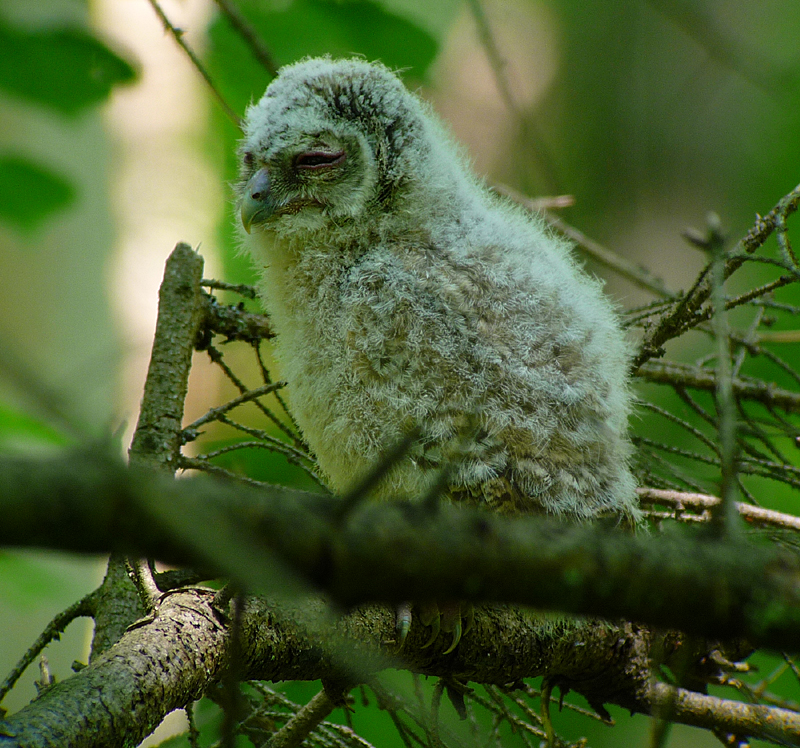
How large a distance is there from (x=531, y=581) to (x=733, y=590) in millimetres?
191

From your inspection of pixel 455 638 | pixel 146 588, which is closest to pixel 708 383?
pixel 455 638

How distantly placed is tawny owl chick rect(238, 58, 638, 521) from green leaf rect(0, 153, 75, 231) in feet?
2.40

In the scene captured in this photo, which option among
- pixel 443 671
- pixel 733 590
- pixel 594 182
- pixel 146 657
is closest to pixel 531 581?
pixel 733 590

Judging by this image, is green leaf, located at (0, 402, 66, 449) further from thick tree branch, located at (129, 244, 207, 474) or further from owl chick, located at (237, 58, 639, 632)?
owl chick, located at (237, 58, 639, 632)

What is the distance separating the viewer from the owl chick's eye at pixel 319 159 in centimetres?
215

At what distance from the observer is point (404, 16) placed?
1.86 m

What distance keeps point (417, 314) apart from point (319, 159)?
689 mm

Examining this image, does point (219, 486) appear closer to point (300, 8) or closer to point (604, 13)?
point (300, 8)

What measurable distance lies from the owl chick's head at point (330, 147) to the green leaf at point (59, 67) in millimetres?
754

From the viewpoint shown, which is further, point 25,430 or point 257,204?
point 257,204

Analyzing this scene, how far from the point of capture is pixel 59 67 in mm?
1315

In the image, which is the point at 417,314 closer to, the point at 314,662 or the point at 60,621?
the point at 314,662

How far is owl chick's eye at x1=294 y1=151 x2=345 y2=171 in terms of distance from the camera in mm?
2150

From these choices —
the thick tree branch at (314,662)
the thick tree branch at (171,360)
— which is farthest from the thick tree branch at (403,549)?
the thick tree branch at (171,360)
